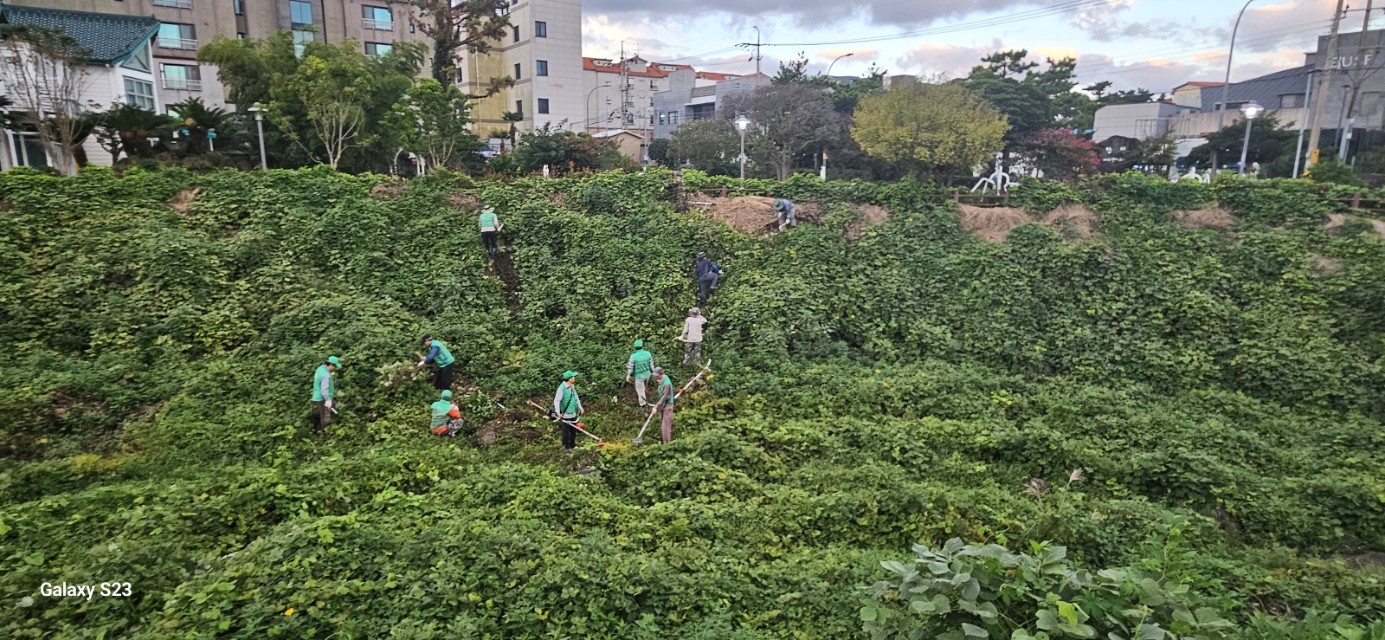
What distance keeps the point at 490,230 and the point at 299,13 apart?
94.3 ft

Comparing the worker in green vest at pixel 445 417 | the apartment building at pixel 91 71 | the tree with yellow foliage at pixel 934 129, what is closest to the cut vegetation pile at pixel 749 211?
the tree with yellow foliage at pixel 934 129

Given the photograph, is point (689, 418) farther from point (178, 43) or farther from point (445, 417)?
point (178, 43)

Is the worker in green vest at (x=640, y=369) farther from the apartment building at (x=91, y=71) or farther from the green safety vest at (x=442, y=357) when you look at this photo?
the apartment building at (x=91, y=71)

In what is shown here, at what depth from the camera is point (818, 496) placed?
8602 mm

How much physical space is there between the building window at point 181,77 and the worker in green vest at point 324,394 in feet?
97.4

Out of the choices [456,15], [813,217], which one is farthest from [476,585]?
[456,15]

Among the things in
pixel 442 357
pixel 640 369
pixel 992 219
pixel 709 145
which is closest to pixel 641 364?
pixel 640 369

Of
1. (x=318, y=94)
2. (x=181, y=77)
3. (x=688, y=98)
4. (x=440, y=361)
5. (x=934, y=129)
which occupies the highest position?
(x=688, y=98)

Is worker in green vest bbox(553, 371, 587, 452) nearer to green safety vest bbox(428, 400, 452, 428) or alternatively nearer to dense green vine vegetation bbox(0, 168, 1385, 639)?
dense green vine vegetation bbox(0, 168, 1385, 639)

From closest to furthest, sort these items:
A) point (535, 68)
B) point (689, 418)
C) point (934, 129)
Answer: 1. point (689, 418)
2. point (934, 129)
3. point (535, 68)

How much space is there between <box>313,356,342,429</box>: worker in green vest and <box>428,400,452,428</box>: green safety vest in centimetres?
157

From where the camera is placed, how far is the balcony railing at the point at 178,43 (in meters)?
32.2

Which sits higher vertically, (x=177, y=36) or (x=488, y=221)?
(x=177, y=36)

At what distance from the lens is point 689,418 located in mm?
11344
